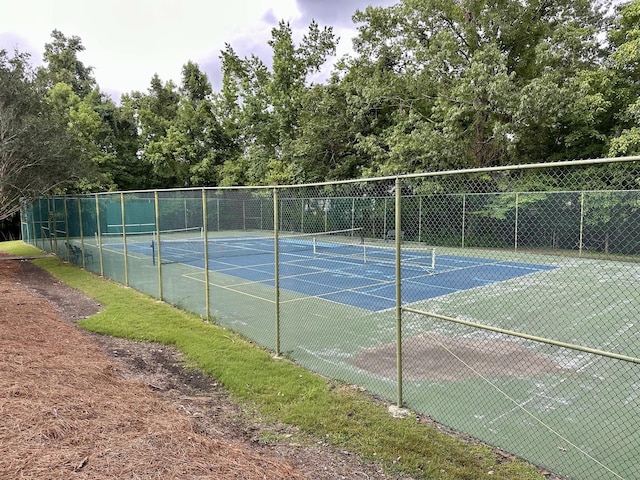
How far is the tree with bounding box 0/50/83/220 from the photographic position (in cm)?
1319

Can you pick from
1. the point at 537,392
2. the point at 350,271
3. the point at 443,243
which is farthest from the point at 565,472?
the point at 350,271

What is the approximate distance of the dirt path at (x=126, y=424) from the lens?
A: 2.59 metres

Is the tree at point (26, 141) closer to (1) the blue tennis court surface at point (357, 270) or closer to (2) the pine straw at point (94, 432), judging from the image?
(1) the blue tennis court surface at point (357, 270)

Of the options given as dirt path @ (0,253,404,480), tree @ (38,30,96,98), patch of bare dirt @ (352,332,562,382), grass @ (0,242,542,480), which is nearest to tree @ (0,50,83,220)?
grass @ (0,242,542,480)

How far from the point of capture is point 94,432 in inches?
117

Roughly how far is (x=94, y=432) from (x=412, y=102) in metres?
23.7

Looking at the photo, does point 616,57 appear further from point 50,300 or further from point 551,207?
point 50,300

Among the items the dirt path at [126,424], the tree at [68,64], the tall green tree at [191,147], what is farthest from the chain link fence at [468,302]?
the tree at [68,64]

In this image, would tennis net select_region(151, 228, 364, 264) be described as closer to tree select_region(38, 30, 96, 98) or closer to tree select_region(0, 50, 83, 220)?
tree select_region(0, 50, 83, 220)

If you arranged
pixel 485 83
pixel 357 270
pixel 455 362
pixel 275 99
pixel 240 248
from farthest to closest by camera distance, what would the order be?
pixel 275 99 < pixel 240 248 < pixel 485 83 < pixel 357 270 < pixel 455 362

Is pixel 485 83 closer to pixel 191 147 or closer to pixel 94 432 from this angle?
pixel 94 432

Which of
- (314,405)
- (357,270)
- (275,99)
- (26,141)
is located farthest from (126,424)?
(275,99)

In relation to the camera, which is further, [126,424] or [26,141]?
[26,141]

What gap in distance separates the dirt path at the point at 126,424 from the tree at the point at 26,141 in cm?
960
